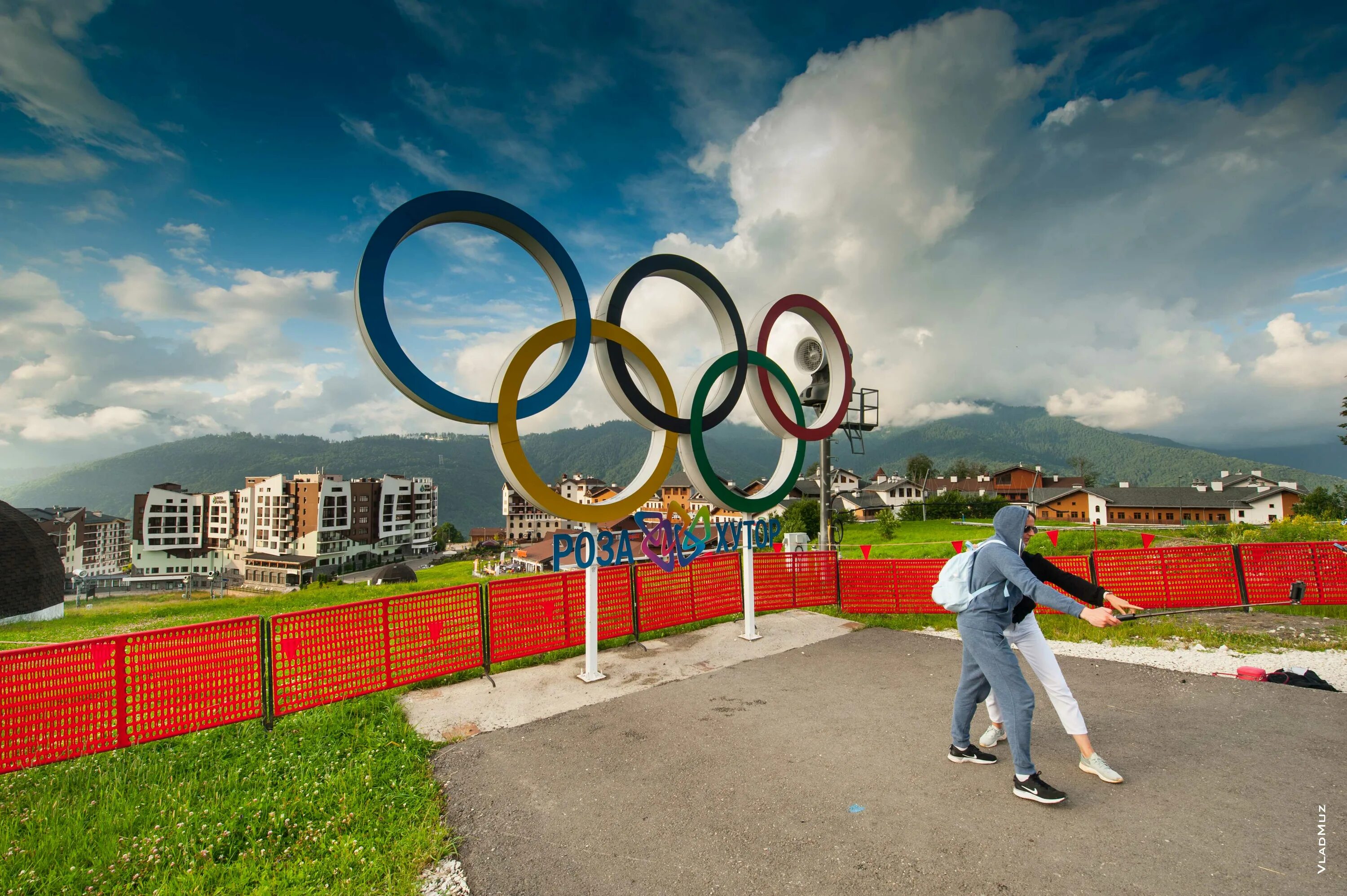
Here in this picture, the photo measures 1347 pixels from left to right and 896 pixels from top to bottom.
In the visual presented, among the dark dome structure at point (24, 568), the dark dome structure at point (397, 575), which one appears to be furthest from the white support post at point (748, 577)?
the dark dome structure at point (24, 568)

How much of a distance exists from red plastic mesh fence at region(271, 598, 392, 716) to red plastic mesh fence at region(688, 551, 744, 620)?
4.90 metres

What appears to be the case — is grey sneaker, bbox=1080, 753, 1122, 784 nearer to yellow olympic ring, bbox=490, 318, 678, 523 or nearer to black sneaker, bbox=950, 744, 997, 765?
black sneaker, bbox=950, 744, 997, 765

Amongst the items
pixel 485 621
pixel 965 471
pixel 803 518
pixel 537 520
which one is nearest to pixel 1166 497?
pixel 965 471

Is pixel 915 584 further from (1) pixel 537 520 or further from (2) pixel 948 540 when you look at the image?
(1) pixel 537 520

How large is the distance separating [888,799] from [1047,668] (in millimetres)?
1512

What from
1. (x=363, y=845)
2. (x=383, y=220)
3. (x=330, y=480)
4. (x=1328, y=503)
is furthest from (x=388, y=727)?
(x=330, y=480)

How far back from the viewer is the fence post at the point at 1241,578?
386 inches

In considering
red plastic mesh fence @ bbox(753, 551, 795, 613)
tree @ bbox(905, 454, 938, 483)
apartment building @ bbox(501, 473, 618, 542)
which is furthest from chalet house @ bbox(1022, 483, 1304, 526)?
apartment building @ bbox(501, 473, 618, 542)

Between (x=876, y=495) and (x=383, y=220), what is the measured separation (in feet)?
291

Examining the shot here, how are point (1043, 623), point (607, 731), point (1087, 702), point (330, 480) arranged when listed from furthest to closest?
point (330, 480) < point (1043, 623) < point (1087, 702) < point (607, 731)

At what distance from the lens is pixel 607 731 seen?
5430 millimetres

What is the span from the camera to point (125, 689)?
5254 millimetres

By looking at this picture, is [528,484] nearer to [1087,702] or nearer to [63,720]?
[63,720]

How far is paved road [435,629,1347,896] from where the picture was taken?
10.6 feet
